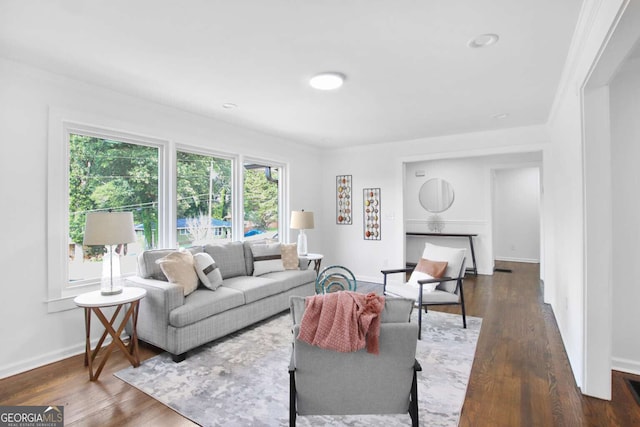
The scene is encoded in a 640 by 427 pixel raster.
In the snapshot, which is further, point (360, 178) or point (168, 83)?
point (360, 178)

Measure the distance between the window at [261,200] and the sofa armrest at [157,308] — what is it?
6.61ft

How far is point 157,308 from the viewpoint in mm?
2811

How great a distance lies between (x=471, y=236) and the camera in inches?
250

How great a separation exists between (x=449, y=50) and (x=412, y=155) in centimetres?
313

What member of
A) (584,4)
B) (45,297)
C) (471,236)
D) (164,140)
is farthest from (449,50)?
(471,236)

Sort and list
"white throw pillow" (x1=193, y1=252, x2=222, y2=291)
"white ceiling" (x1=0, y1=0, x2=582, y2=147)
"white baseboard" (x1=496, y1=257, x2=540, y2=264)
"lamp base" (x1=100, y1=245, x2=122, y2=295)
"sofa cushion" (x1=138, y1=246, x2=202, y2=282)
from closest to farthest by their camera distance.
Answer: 1. "white ceiling" (x1=0, y1=0, x2=582, y2=147)
2. "lamp base" (x1=100, y1=245, x2=122, y2=295)
3. "sofa cushion" (x1=138, y1=246, x2=202, y2=282)
4. "white throw pillow" (x1=193, y1=252, x2=222, y2=291)
5. "white baseboard" (x1=496, y1=257, x2=540, y2=264)

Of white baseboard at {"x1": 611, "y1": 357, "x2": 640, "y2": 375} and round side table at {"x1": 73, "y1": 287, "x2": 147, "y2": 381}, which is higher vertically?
round side table at {"x1": 73, "y1": 287, "x2": 147, "y2": 381}

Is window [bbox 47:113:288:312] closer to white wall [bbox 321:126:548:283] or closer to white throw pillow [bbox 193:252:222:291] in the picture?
white throw pillow [bbox 193:252:222:291]

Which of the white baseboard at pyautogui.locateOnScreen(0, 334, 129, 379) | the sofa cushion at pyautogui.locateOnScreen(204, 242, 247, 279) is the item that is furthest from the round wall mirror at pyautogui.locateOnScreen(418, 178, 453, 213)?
the white baseboard at pyautogui.locateOnScreen(0, 334, 129, 379)

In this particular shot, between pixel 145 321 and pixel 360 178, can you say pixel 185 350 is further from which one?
pixel 360 178

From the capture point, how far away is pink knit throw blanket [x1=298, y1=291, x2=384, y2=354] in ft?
5.10

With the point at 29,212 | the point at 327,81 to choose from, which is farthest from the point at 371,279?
the point at 29,212

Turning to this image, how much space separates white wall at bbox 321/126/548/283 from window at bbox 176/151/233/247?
2.27 meters

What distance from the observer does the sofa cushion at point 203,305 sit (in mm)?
2721
